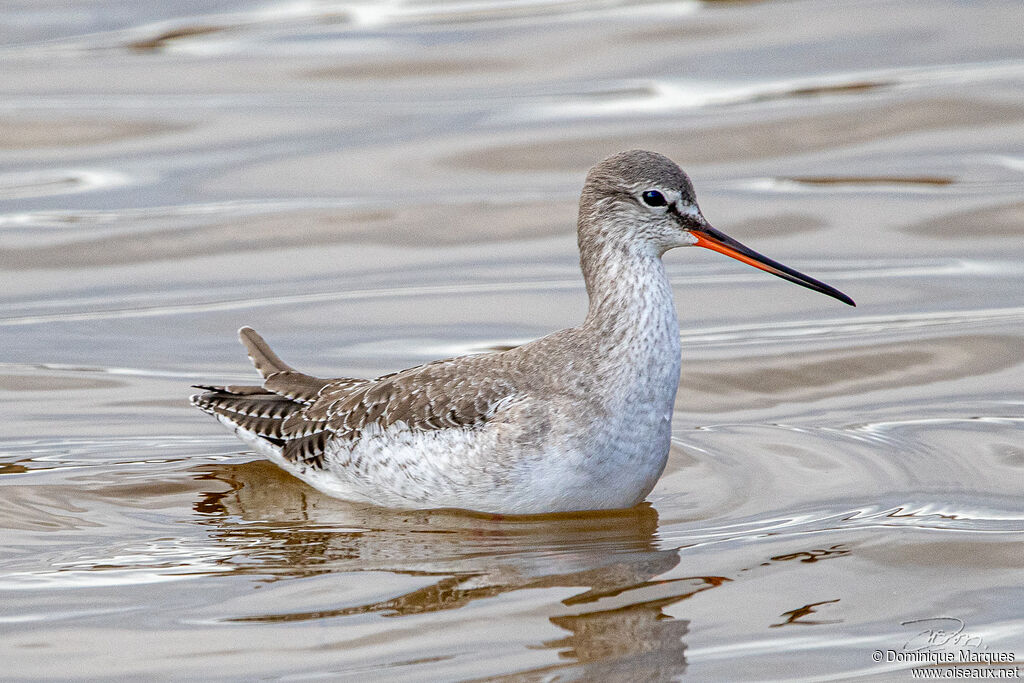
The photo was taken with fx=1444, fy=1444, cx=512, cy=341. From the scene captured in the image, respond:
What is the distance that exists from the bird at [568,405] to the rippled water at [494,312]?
244 millimetres

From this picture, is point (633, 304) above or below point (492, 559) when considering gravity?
above

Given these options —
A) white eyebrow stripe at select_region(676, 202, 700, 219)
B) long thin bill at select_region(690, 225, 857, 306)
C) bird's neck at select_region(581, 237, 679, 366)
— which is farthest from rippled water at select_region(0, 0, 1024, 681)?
white eyebrow stripe at select_region(676, 202, 700, 219)

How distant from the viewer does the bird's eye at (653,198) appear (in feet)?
26.2

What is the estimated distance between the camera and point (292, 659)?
635cm

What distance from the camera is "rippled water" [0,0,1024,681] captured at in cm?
677

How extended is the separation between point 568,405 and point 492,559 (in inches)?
35.6
